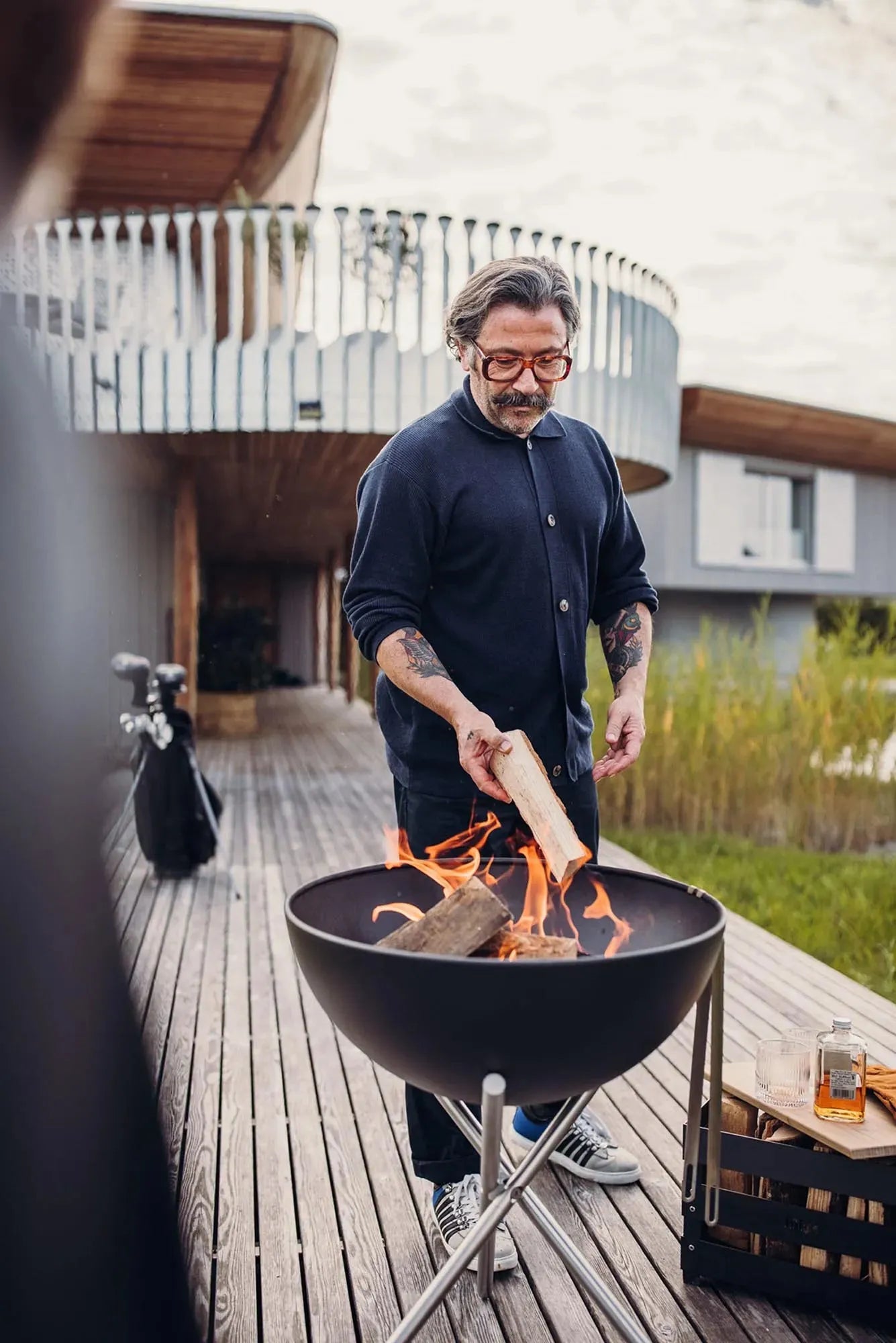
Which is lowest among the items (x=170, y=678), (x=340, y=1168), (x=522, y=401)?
(x=340, y=1168)

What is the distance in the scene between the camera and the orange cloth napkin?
5.95ft

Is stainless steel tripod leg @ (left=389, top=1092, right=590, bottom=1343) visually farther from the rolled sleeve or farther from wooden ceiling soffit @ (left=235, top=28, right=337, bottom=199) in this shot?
wooden ceiling soffit @ (left=235, top=28, right=337, bottom=199)

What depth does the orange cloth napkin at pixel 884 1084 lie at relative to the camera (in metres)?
1.81

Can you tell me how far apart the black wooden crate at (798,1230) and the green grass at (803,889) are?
6.98ft

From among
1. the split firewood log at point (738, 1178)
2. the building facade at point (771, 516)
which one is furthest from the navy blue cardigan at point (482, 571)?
the building facade at point (771, 516)

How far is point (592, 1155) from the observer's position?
222 centimetres

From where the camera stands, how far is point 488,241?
24.5 ft

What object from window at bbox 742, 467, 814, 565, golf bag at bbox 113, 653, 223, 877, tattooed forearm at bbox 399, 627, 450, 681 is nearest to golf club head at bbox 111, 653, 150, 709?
golf bag at bbox 113, 653, 223, 877

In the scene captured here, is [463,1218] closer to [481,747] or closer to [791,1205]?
[791,1205]

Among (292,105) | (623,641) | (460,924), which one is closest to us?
(460,924)

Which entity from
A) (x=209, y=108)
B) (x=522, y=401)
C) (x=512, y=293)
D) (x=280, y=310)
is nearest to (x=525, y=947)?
(x=522, y=401)

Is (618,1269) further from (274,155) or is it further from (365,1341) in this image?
(274,155)

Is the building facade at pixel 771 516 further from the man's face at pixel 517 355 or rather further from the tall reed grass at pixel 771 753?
the man's face at pixel 517 355

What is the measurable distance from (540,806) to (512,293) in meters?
0.81
